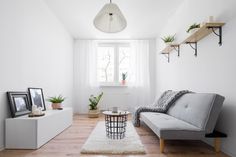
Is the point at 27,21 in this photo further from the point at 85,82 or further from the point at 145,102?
the point at 145,102

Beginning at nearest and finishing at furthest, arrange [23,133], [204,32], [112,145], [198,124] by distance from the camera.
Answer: [198,124] → [23,133] → [112,145] → [204,32]

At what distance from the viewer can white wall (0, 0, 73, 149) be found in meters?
2.69

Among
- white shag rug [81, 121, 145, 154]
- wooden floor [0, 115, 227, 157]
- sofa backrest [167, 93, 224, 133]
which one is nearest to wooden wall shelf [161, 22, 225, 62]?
sofa backrest [167, 93, 224, 133]

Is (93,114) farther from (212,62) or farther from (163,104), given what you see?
(212,62)

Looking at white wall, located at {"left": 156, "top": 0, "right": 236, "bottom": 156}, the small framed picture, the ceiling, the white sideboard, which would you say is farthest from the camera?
the ceiling

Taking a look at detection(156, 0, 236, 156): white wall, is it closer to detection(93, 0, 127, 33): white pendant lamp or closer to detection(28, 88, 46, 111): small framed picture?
detection(93, 0, 127, 33): white pendant lamp

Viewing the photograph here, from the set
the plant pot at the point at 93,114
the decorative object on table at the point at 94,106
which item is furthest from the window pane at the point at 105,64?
the plant pot at the point at 93,114

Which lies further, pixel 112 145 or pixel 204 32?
pixel 204 32

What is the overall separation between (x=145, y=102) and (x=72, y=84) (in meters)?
2.28

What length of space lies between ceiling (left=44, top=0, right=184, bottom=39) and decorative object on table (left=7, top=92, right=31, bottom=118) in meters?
2.01

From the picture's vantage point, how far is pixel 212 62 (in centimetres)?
275

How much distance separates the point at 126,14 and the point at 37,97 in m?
2.55

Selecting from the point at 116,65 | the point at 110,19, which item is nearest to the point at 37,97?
the point at 110,19

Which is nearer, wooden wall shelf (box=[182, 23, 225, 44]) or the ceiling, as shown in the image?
wooden wall shelf (box=[182, 23, 225, 44])
